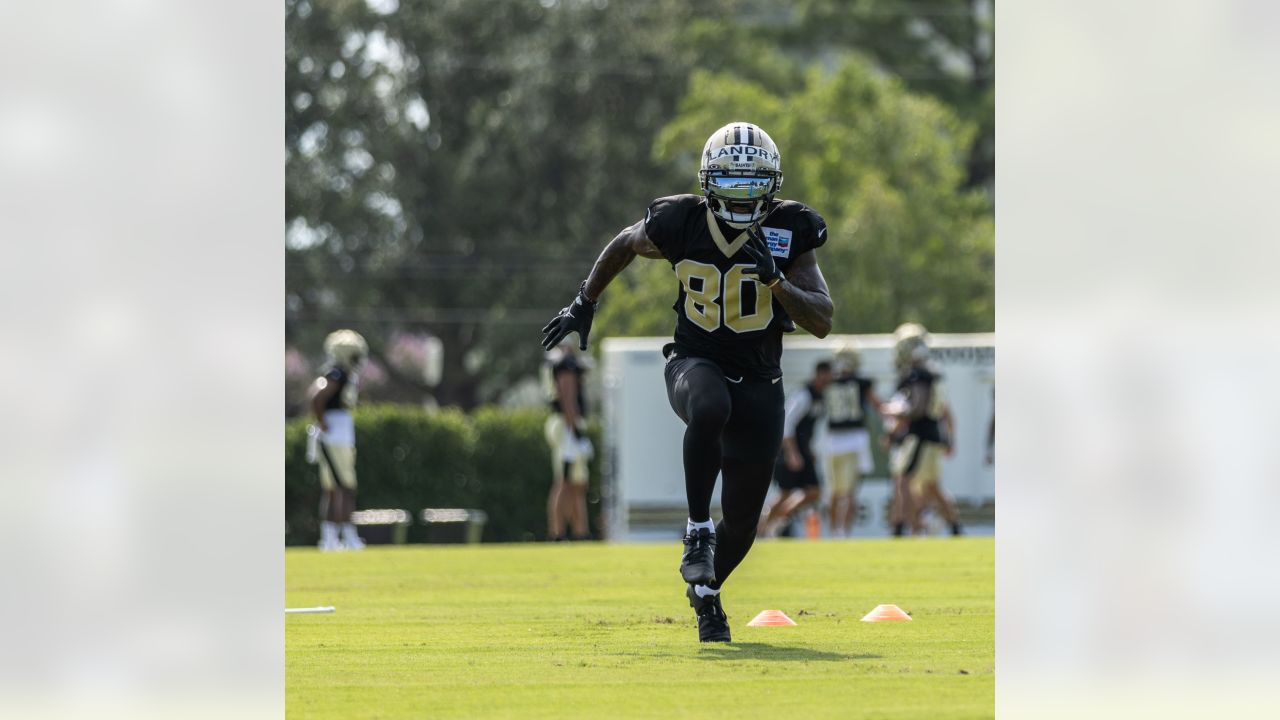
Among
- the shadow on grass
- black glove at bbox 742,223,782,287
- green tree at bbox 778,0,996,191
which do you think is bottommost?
the shadow on grass

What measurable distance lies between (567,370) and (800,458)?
2.84 metres

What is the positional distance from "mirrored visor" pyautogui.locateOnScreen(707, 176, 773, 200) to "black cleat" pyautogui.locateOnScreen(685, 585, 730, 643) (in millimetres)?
1867

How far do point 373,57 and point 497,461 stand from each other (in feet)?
80.2

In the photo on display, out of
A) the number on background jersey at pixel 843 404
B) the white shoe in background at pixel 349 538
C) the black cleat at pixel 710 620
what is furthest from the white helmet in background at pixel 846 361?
the black cleat at pixel 710 620

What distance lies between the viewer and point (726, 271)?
9.17 meters

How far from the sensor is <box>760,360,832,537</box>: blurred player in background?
2219cm

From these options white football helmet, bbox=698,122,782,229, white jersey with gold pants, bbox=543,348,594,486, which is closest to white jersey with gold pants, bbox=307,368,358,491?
white jersey with gold pants, bbox=543,348,594,486

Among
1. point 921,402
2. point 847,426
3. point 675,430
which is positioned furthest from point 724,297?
point 675,430

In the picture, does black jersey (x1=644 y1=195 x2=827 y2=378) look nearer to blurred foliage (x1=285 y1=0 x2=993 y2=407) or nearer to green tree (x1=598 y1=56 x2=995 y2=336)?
green tree (x1=598 y1=56 x2=995 y2=336)

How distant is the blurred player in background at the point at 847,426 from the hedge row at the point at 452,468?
32.7 ft

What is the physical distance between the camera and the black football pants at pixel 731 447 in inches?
356
